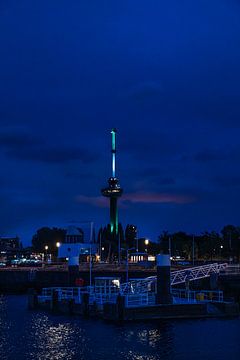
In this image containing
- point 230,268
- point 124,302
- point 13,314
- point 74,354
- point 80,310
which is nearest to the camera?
point 74,354

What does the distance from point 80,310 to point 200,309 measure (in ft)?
43.3

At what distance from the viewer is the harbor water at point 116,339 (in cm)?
5594

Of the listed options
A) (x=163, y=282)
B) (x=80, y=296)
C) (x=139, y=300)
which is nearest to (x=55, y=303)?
(x=80, y=296)

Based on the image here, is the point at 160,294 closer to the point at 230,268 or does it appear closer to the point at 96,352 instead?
the point at 96,352

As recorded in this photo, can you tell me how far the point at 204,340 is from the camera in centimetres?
6172

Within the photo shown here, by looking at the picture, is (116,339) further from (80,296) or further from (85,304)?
(80,296)

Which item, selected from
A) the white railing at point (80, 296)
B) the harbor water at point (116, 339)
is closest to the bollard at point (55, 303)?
the white railing at point (80, 296)

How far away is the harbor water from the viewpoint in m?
55.9

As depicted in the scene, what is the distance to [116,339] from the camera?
61.9 meters

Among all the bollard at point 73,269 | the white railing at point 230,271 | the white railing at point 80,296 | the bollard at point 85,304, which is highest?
the white railing at point 230,271

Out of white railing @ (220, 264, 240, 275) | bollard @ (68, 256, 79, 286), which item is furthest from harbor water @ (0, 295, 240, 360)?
white railing @ (220, 264, 240, 275)

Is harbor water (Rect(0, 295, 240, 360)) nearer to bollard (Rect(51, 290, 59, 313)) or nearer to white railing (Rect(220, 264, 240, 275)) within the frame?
bollard (Rect(51, 290, 59, 313))

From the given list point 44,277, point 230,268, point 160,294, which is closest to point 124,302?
point 160,294

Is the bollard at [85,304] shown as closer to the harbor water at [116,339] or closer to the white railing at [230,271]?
the harbor water at [116,339]
